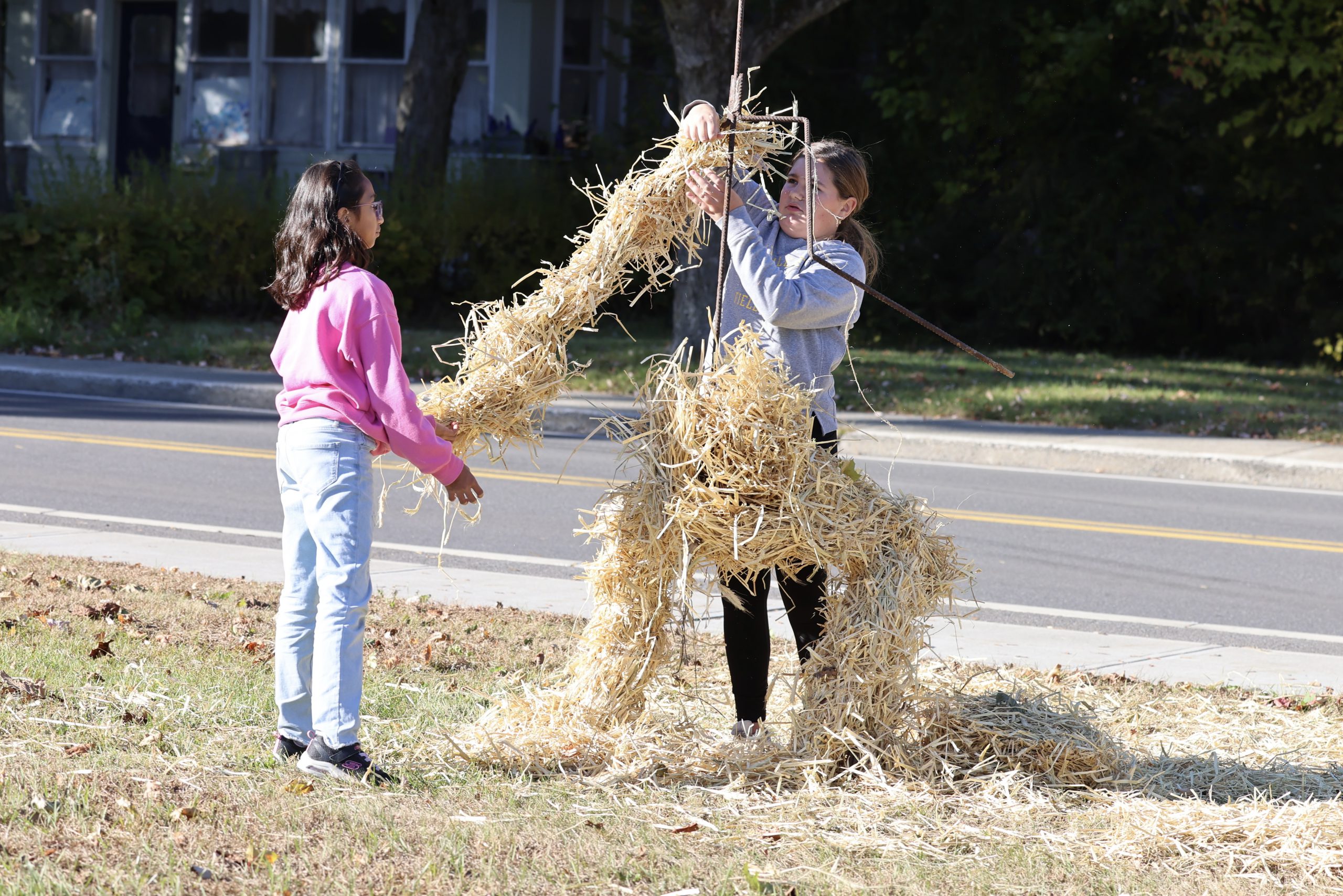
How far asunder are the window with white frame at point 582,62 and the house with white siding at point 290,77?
23 millimetres

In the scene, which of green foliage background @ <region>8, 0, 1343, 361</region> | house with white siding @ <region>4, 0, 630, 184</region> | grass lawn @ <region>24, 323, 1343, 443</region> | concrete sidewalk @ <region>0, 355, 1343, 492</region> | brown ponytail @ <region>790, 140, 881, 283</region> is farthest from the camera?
house with white siding @ <region>4, 0, 630, 184</region>

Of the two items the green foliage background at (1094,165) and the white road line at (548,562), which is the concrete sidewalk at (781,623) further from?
the green foliage background at (1094,165)

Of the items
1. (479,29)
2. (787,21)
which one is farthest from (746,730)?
(479,29)

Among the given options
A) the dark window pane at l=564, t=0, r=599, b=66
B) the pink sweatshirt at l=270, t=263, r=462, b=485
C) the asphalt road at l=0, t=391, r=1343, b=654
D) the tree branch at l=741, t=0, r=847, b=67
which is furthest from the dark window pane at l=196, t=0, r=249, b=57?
the pink sweatshirt at l=270, t=263, r=462, b=485

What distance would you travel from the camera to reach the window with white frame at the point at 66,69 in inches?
998

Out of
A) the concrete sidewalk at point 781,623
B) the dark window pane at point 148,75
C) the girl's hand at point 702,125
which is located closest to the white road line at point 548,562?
the concrete sidewalk at point 781,623

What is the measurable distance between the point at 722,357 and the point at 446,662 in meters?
1.81

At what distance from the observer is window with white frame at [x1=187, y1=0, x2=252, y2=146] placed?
960 inches

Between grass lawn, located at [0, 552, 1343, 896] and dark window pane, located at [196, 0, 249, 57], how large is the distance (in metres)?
21.2

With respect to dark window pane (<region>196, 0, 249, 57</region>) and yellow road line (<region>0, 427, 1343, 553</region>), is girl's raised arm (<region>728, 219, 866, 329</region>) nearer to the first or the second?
yellow road line (<region>0, 427, 1343, 553</region>)

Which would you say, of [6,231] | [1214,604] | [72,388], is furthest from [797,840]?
[6,231]

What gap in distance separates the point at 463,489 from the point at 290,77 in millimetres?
21875

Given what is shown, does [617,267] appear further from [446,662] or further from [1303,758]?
[1303,758]

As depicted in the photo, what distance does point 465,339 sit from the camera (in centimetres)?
426
